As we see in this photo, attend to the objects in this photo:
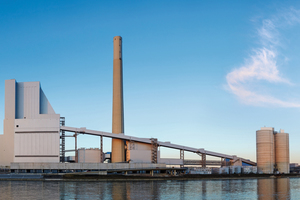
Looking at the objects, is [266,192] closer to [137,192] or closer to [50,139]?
[137,192]

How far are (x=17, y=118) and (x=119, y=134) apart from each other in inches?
947

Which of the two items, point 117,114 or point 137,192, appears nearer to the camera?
point 137,192

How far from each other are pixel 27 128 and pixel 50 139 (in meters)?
5.86

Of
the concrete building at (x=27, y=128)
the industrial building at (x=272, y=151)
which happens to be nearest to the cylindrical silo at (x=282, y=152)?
the industrial building at (x=272, y=151)

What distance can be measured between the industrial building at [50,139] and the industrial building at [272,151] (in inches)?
999

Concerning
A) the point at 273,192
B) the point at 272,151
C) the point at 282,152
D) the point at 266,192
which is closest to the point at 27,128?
the point at 266,192

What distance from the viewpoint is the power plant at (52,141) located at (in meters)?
84.5

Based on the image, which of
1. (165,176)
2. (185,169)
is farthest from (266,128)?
(165,176)

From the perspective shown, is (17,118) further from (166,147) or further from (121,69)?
(166,147)

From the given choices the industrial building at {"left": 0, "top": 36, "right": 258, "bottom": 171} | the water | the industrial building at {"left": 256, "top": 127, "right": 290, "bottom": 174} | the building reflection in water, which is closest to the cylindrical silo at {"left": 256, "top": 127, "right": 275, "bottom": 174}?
the industrial building at {"left": 256, "top": 127, "right": 290, "bottom": 174}

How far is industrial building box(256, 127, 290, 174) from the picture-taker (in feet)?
353

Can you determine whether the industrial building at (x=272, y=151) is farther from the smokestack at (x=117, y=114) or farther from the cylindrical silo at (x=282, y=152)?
the smokestack at (x=117, y=114)

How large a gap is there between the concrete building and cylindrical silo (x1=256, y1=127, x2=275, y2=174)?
57686 mm

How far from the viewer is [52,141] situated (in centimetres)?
8456
